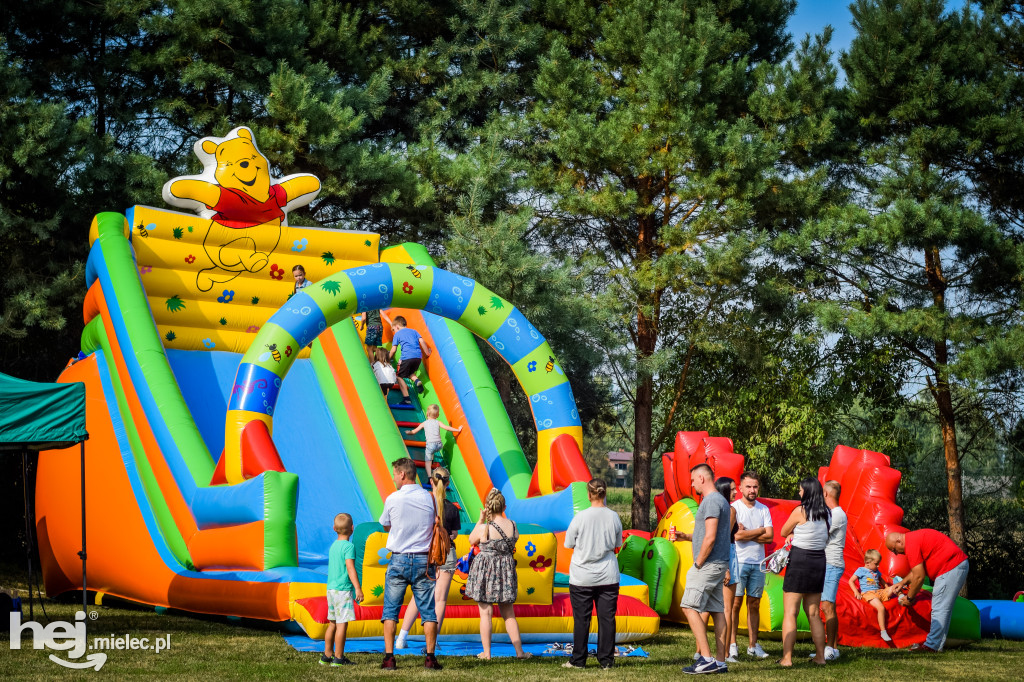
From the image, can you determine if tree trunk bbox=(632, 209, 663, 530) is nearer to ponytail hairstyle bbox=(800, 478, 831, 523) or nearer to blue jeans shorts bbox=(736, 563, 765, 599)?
blue jeans shorts bbox=(736, 563, 765, 599)

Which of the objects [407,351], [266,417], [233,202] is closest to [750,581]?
[266,417]

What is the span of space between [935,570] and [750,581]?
6.78 feet

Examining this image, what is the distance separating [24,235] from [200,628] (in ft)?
26.4

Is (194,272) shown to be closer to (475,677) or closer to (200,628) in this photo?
(200,628)

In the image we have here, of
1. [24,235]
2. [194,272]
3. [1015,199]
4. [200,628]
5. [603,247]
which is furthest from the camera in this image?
[603,247]

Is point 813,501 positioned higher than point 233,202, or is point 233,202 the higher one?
point 233,202

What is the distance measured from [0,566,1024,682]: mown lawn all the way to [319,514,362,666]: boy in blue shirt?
0.44ft

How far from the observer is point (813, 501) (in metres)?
6.98

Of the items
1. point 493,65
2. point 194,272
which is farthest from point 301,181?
point 493,65

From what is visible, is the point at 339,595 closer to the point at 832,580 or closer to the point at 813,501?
the point at 813,501

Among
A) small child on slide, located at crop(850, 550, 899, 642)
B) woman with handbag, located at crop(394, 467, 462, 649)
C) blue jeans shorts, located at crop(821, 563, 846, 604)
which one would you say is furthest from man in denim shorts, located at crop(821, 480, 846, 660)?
woman with handbag, located at crop(394, 467, 462, 649)

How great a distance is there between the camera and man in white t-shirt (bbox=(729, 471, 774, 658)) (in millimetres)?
7457

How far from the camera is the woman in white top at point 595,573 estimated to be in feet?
21.8

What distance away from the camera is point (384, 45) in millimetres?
17844
